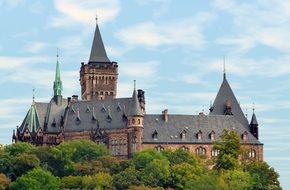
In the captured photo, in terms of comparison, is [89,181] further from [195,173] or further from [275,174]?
[275,174]

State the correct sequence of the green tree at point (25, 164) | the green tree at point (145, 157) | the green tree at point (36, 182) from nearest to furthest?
the green tree at point (36, 182), the green tree at point (145, 157), the green tree at point (25, 164)

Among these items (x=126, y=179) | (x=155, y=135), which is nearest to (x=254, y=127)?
(x=155, y=135)

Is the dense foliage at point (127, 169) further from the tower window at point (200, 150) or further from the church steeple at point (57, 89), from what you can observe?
the church steeple at point (57, 89)

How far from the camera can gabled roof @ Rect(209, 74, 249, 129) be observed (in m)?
194

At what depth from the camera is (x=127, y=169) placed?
16475cm

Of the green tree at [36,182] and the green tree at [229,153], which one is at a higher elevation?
the green tree at [229,153]

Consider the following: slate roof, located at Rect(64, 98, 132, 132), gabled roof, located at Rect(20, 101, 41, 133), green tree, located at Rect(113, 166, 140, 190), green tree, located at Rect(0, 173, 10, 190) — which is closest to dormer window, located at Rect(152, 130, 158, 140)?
slate roof, located at Rect(64, 98, 132, 132)

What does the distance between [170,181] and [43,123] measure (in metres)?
33.6

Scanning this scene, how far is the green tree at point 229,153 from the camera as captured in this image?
170m

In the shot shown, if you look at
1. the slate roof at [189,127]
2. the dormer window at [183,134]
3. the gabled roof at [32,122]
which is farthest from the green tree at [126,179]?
the gabled roof at [32,122]

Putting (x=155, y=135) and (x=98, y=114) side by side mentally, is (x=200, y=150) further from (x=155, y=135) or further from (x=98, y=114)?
(x=98, y=114)

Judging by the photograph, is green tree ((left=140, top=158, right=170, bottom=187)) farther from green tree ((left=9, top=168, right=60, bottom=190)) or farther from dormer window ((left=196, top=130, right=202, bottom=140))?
dormer window ((left=196, top=130, right=202, bottom=140))

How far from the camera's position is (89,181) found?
6314 inches

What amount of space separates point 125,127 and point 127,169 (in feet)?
61.3
